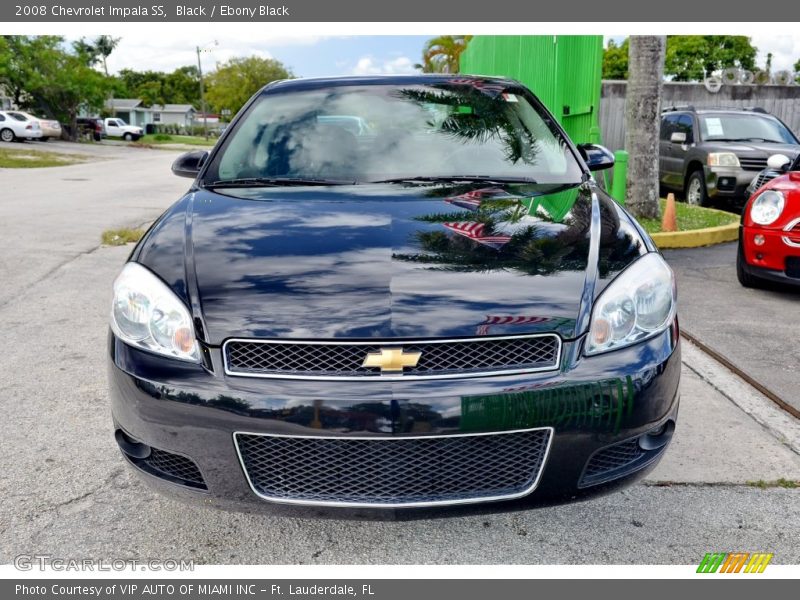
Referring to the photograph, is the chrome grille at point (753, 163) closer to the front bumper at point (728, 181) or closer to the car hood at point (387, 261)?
the front bumper at point (728, 181)

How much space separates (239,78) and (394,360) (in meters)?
84.0

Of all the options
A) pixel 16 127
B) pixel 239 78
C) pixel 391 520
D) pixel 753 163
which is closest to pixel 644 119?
pixel 753 163

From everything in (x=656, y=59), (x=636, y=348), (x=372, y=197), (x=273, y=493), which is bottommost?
(x=273, y=493)

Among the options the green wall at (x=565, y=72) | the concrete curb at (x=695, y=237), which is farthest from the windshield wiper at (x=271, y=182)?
the green wall at (x=565, y=72)

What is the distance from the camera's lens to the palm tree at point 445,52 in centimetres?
3488

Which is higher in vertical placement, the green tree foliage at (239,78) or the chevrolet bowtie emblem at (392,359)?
the green tree foliage at (239,78)

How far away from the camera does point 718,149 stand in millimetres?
10492

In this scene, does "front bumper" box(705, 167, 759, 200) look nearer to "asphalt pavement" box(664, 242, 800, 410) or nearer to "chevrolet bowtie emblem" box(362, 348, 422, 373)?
"asphalt pavement" box(664, 242, 800, 410)

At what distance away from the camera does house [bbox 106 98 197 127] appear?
3664 inches

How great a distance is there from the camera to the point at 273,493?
2.19 metres

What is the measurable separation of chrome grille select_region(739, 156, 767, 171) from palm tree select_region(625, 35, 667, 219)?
2306 mm

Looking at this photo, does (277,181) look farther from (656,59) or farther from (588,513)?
(656,59)

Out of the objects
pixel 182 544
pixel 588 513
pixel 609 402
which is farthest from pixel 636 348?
pixel 182 544

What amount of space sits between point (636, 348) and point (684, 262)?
5.37 m
